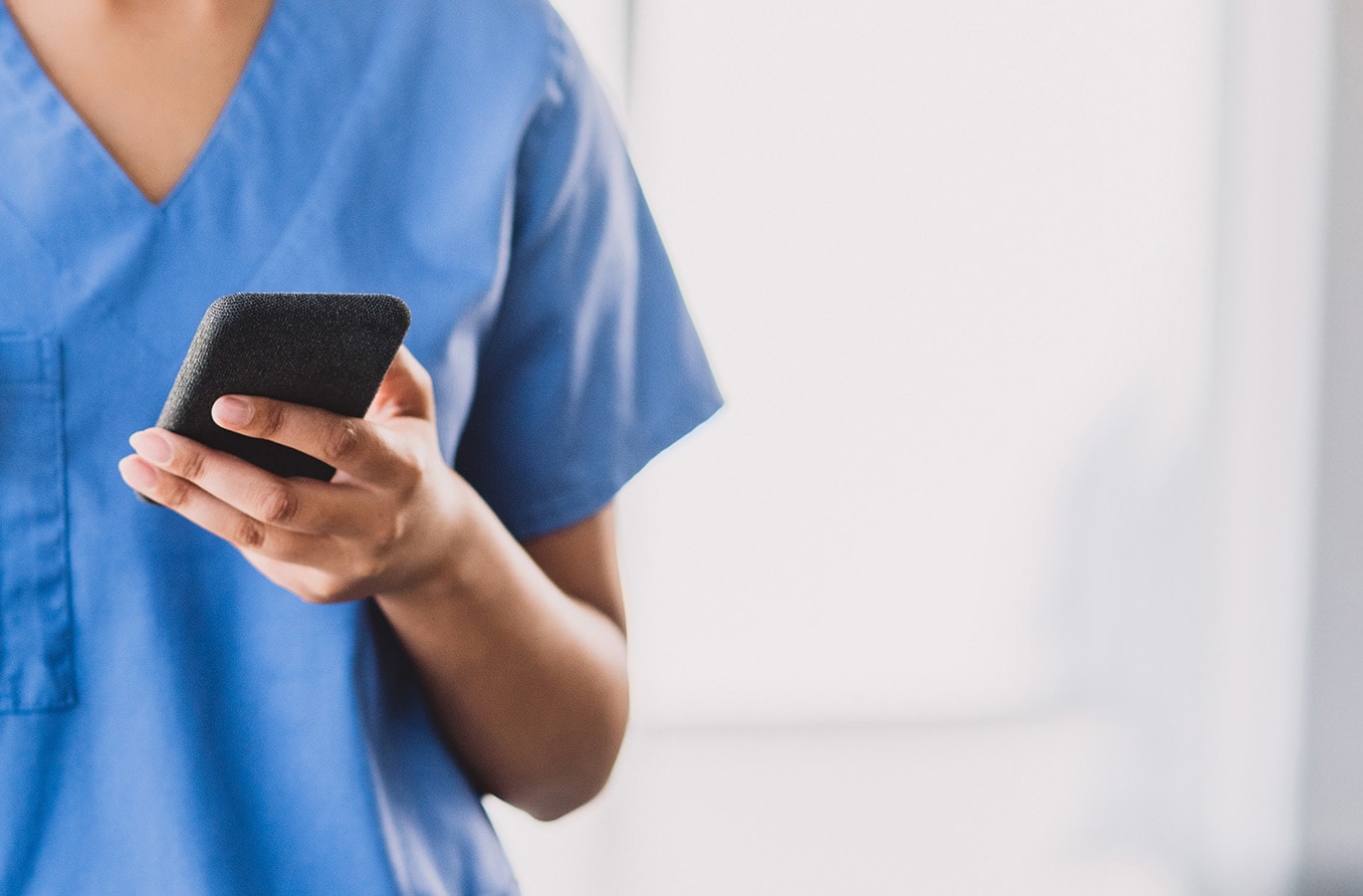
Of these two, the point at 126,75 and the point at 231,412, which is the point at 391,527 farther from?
the point at 126,75

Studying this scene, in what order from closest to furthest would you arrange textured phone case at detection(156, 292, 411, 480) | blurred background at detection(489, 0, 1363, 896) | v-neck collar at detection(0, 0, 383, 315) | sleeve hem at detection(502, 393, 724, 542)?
textured phone case at detection(156, 292, 411, 480) < v-neck collar at detection(0, 0, 383, 315) < sleeve hem at detection(502, 393, 724, 542) < blurred background at detection(489, 0, 1363, 896)

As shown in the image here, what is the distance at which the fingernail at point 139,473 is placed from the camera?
40 centimetres

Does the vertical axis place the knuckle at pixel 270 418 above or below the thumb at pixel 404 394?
above

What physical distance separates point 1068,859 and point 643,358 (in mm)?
1562

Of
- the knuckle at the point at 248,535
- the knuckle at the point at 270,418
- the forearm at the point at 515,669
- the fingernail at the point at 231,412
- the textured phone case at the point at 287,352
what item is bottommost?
the forearm at the point at 515,669

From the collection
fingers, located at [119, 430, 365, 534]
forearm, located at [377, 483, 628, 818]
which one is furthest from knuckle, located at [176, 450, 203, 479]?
forearm, located at [377, 483, 628, 818]

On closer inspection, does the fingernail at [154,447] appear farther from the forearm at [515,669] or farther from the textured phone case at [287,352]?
the forearm at [515,669]

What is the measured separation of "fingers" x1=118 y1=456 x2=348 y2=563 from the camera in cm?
40

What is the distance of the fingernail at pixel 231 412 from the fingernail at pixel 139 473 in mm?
41

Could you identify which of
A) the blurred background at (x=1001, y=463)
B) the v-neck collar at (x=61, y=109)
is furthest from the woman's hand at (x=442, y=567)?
the blurred background at (x=1001, y=463)

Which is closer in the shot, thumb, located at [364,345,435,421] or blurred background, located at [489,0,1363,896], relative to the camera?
thumb, located at [364,345,435,421]

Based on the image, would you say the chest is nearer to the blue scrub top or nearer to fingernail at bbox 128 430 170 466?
the blue scrub top

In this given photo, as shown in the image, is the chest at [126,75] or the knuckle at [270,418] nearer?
the knuckle at [270,418]

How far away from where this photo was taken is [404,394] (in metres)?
0.45
